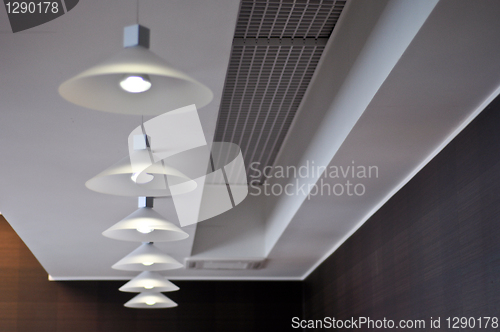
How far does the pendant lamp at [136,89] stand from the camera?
1.01m

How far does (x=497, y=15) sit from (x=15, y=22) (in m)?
1.39

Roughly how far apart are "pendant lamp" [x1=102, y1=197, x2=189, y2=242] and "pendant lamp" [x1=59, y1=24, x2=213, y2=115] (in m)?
0.96

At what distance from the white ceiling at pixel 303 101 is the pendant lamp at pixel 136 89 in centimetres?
62

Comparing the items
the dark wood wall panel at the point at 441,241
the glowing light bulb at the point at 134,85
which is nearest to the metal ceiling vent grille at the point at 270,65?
the dark wood wall panel at the point at 441,241

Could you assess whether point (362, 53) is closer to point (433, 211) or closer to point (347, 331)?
point (433, 211)

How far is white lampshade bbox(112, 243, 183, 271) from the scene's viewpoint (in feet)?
8.53

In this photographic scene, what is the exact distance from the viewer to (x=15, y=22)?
1714mm

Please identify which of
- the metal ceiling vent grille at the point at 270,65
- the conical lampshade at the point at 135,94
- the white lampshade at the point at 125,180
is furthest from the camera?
the metal ceiling vent grille at the point at 270,65

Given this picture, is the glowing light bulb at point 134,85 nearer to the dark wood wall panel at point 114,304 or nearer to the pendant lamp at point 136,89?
the pendant lamp at point 136,89

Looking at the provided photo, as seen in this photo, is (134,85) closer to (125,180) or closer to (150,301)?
(125,180)

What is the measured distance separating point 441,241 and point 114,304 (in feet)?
12.6

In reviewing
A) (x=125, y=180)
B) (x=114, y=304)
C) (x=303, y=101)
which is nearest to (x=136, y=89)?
(x=125, y=180)

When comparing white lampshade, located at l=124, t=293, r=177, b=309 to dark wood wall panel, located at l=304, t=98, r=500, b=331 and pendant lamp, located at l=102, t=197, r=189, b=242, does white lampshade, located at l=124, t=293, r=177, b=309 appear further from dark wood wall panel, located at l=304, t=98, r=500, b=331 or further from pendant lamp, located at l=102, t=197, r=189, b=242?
pendant lamp, located at l=102, t=197, r=189, b=242

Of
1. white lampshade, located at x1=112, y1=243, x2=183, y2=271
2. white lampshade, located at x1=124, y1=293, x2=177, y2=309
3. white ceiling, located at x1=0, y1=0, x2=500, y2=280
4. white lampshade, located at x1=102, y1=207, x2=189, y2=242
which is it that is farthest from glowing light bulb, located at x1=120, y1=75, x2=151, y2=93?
white lampshade, located at x1=124, y1=293, x2=177, y2=309
